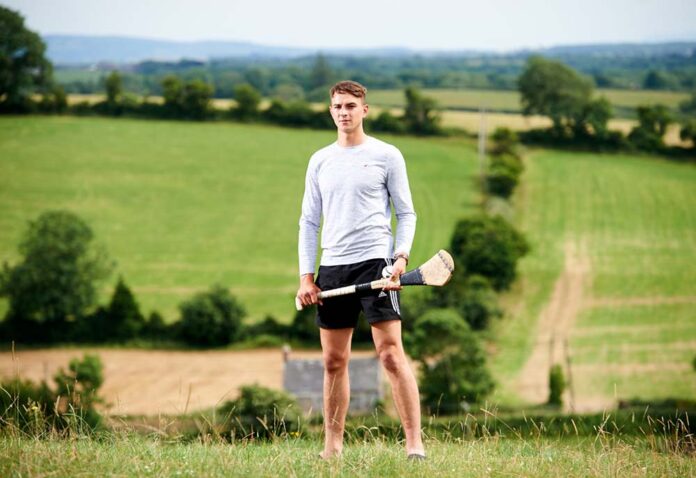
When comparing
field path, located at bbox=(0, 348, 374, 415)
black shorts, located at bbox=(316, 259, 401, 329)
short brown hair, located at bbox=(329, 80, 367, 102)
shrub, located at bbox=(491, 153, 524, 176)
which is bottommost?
field path, located at bbox=(0, 348, 374, 415)

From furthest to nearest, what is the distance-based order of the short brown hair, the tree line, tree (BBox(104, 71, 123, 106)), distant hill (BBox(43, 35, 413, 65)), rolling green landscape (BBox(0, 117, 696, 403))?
distant hill (BBox(43, 35, 413, 65)) → tree (BBox(104, 71, 123, 106)) → the tree line → rolling green landscape (BBox(0, 117, 696, 403)) → the short brown hair

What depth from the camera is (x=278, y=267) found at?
5266 centimetres

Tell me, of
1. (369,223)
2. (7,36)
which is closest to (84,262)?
(369,223)

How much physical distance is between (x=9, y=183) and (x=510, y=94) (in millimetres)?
51686

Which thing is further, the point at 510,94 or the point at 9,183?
the point at 510,94

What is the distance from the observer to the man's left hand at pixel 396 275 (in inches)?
213

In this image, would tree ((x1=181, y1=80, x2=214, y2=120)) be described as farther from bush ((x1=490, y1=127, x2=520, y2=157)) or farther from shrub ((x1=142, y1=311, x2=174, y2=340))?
shrub ((x1=142, y1=311, x2=174, y2=340))

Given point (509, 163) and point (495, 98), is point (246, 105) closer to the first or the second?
point (509, 163)

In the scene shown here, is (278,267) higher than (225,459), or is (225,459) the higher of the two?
(225,459)

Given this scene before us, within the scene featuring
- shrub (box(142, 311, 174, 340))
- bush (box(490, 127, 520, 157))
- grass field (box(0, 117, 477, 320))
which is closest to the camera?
shrub (box(142, 311, 174, 340))

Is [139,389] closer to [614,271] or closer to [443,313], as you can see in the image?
[443,313]

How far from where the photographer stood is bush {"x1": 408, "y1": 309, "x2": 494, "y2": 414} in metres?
30.7

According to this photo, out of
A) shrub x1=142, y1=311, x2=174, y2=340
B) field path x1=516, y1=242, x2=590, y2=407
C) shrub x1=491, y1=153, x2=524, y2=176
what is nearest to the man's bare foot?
field path x1=516, y1=242, x2=590, y2=407

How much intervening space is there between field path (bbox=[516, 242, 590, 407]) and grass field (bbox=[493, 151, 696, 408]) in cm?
22
